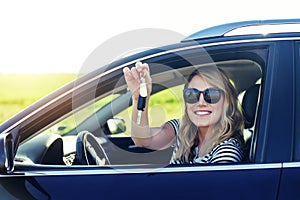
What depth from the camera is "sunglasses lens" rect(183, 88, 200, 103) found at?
2750mm

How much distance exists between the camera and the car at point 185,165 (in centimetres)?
234

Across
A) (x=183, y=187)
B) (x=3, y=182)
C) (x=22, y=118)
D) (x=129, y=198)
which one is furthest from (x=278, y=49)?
(x=3, y=182)

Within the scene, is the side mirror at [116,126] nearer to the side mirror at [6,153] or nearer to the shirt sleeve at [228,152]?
the shirt sleeve at [228,152]

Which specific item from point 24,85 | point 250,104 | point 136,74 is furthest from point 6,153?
point 24,85

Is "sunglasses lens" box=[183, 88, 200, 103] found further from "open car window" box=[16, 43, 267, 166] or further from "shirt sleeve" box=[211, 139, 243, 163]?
"shirt sleeve" box=[211, 139, 243, 163]

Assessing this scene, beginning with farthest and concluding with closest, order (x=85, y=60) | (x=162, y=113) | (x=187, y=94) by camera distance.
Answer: (x=162, y=113) → (x=187, y=94) → (x=85, y=60)

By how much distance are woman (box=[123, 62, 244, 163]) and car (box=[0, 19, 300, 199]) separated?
5 centimetres

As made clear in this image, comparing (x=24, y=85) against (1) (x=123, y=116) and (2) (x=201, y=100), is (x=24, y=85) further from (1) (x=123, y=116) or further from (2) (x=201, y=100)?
(2) (x=201, y=100)

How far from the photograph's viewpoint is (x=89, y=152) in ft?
8.68

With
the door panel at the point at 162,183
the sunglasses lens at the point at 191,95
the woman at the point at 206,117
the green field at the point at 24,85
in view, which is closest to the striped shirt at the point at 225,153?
the woman at the point at 206,117

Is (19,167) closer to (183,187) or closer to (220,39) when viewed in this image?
(183,187)

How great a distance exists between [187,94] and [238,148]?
388 mm

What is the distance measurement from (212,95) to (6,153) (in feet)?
3.20

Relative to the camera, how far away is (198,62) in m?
2.62
